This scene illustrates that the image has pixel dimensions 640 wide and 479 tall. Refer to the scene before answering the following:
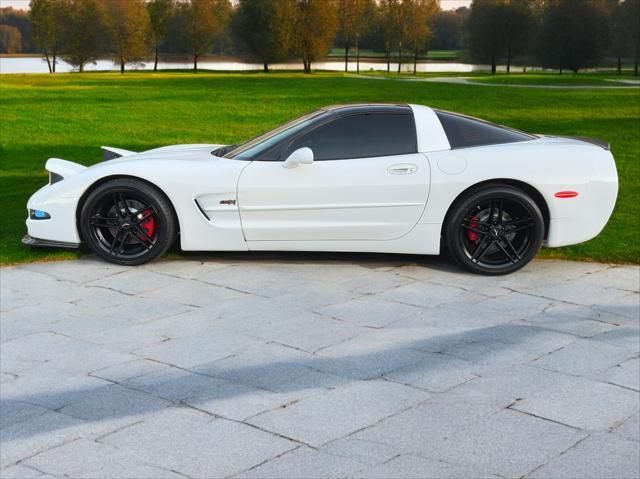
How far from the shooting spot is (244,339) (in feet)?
18.8

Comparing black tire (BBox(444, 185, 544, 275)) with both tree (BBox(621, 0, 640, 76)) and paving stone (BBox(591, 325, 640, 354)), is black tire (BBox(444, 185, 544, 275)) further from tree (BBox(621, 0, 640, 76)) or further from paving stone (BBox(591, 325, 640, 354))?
tree (BBox(621, 0, 640, 76))

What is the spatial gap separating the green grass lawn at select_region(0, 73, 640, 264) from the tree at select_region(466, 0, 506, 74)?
62652 mm

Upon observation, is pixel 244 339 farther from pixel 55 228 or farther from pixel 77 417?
pixel 55 228

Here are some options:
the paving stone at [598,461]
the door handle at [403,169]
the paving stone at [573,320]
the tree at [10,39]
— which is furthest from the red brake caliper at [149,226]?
the tree at [10,39]

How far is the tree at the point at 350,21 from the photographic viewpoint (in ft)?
343

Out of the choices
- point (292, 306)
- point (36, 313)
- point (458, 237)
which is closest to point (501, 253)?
point (458, 237)

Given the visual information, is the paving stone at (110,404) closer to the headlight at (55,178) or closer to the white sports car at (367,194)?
the white sports car at (367,194)

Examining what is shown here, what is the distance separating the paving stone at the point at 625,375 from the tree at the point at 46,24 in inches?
3649

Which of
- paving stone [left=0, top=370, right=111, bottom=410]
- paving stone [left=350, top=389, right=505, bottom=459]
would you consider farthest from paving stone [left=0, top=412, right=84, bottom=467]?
paving stone [left=350, top=389, right=505, bottom=459]

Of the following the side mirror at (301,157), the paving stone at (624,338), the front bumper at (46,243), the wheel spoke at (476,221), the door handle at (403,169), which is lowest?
the paving stone at (624,338)

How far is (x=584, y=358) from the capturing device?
5.41 meters

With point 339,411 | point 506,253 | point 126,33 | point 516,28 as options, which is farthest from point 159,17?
point 339,411

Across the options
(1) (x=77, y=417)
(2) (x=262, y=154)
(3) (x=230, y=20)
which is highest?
(3) (x=230, y=20)

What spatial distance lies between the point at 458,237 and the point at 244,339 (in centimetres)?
221
